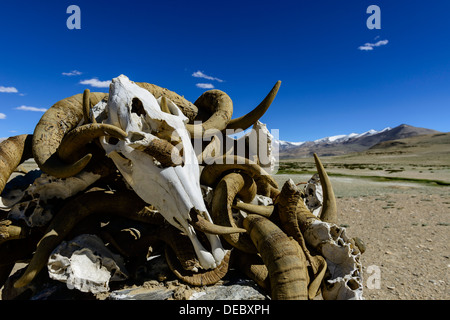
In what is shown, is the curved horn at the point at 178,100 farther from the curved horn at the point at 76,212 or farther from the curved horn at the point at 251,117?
the curved horn at the point at 76,212

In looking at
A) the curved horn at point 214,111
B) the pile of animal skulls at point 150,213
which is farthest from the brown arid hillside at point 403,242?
the curved horn at point 214,111

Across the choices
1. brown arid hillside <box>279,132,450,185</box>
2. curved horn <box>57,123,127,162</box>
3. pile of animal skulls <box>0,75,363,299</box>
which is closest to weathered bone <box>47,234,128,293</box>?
pile of animal skulls <box>0,75,363,299</box>

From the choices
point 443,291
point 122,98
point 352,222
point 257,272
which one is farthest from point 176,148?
point 352,222

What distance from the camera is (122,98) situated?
11.2 ft

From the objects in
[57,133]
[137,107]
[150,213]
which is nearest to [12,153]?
[57,133]

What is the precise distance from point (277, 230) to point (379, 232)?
7572 millimetres

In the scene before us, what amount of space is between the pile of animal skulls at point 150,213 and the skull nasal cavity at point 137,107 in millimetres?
13

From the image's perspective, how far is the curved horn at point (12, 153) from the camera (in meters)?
3.57

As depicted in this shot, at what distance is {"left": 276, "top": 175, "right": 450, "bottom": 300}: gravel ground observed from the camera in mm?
5336

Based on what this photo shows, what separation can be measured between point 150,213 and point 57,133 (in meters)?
1.64

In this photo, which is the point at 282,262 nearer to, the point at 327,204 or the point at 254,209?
the point at 254,209

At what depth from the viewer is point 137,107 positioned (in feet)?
11.5

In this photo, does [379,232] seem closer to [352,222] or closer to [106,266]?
[352,222]
